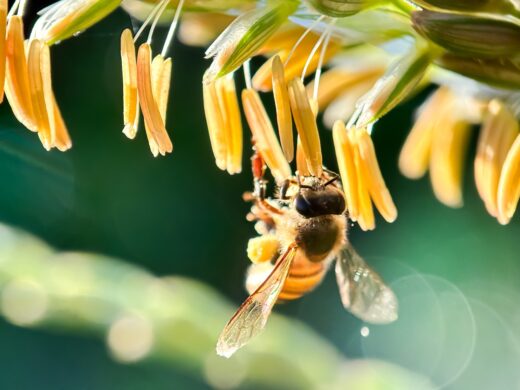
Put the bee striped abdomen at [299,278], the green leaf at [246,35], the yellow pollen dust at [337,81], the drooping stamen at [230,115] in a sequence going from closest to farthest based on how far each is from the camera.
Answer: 1. the green leaf at [246,35]
2. the drooping stamen at [230,115]
3. the yellow pollen dust at [337,81]
4. the bee striped abdomen at [299,278]

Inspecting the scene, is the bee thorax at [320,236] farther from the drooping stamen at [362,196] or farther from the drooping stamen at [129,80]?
the drooping stamen at [129,80]

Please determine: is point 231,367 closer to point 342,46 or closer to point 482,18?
point 342,46

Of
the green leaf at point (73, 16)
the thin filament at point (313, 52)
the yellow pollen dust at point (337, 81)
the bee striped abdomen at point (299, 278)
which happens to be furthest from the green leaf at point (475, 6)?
the bee striped abdomen at point (299, 278)

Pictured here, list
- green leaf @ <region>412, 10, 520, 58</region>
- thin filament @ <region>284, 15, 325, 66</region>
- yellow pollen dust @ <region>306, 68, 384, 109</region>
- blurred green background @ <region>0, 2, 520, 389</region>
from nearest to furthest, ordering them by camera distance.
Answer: green leaf @ <region>412, 10, 520, 58</region>
thin filament @ <region>284, 15, 325, 66</region>
yellow pollen dust @ <region>306, 68, 384, 109</region>
blurred green background @ <region>0, 2, 520, 389</region>

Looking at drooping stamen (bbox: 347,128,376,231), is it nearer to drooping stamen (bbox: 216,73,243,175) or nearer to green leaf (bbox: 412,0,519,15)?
drooping stamen (bbox: 216,73,243,175)

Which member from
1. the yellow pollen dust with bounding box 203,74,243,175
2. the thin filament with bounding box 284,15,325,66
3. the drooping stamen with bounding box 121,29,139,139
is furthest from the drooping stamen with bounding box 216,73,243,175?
the drooping stamen with bounding box 121,29,139,139

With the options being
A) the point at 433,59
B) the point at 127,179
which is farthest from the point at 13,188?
the point at 433,59

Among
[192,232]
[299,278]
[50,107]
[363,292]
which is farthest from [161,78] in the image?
[192,232]
